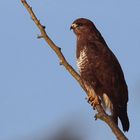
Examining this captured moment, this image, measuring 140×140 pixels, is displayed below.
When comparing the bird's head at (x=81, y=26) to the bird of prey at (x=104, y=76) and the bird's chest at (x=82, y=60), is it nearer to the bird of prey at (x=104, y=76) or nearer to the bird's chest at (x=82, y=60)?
the bird of prey at (x=104, y=76)

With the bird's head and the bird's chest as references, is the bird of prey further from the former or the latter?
the bird's head

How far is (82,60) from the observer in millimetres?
7355

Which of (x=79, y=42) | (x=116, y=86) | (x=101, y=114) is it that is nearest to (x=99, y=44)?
(x=79, y=42)

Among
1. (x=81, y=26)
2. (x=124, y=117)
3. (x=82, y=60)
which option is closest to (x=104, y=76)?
(x=82, y=60)

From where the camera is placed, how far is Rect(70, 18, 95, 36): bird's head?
317 inches

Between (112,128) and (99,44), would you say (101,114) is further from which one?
(99,44)

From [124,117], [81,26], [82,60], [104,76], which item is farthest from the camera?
[81,26]

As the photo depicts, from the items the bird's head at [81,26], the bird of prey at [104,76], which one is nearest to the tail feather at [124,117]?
the bird of prey at [104,76]

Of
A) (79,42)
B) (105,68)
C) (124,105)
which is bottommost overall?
(124,105)

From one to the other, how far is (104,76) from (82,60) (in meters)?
0.42

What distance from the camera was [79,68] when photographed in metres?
7.25

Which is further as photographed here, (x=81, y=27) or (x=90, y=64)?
(x=81, y=27)

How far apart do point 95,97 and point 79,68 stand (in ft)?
1.69

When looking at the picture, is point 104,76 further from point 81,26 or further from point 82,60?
point 81,26
